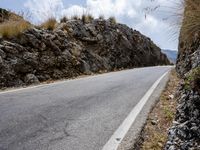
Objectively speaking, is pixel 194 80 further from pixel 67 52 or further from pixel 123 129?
pixel 67 52

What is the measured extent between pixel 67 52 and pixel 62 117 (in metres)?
11.9

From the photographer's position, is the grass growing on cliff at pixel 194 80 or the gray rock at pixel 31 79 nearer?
the grass growing on cliff at pixel 194 80

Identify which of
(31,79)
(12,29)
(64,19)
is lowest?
(31,79)

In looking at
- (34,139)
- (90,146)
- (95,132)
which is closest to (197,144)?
(90,146)

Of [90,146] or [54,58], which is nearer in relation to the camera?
[90,146]

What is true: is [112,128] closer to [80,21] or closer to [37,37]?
[37,37]

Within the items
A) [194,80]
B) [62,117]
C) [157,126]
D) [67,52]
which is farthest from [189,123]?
[67,52]

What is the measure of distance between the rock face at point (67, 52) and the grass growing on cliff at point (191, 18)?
690cm

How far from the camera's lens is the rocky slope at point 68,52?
14508 mm

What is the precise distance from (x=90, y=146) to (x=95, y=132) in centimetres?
78

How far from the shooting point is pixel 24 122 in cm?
679

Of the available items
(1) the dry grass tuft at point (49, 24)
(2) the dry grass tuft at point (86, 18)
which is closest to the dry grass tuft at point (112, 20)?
(2) the dry grass tuft at point (86, 18)

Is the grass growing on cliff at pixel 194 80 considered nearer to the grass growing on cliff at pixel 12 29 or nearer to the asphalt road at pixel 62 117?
the asphalt road at pixel 62 117

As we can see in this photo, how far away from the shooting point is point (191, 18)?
26.2ft
